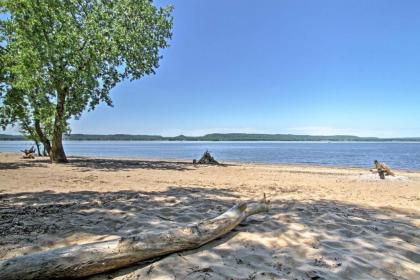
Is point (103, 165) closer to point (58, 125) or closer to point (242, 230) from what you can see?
point (58, 125)

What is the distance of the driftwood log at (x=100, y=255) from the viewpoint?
129 inches

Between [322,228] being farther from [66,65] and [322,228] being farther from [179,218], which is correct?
[66,65]

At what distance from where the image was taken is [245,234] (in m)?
5.09

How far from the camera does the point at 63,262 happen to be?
3396mm

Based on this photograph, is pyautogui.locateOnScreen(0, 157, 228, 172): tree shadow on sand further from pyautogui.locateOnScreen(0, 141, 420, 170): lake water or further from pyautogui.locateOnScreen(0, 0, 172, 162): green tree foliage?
pyautogui.locateOnScreen(0, 141, 420, 170): lake water

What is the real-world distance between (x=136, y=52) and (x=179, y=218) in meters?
16.0

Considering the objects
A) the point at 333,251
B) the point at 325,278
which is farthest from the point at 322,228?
the point at 325,278

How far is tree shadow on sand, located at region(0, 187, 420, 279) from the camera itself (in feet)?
12.4

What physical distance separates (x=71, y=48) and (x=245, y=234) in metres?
16.4

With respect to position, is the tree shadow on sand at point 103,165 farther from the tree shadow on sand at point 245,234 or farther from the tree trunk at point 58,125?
the tree shadow on sand at point 245,234

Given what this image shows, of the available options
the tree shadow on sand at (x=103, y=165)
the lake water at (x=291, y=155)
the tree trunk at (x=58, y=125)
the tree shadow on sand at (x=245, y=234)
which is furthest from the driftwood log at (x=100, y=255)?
the lake water at (x=291, y=155)

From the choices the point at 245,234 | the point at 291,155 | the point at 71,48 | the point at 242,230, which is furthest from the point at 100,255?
A: the point at 291,155

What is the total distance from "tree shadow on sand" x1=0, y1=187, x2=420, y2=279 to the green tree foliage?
37.3ft

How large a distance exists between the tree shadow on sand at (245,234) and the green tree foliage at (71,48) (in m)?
11.4
